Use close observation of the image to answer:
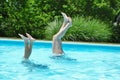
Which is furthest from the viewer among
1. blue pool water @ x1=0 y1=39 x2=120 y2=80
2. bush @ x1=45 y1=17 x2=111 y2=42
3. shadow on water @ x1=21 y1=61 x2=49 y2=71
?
bush @ x1=45 y1=17 x2=111 y2=42

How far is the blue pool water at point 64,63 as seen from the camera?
8.68 meters

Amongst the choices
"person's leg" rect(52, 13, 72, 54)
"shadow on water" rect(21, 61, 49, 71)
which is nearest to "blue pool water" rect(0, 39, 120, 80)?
"shadow on water" rect(21, 61, 49, 71)

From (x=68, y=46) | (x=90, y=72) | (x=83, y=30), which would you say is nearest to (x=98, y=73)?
(x=90, y=72)

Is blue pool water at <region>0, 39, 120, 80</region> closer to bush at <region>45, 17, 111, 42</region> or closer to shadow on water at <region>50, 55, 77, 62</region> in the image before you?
shadow on water at <region>50, 55, 77, 62</region>

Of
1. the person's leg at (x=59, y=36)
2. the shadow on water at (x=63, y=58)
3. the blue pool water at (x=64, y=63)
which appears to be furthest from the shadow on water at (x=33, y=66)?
the person's leg at (x=59, y=36)

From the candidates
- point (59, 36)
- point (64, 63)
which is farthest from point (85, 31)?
point (64, 63)

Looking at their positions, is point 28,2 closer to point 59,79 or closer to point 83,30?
point 83,30

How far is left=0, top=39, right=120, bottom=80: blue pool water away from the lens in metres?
8.68

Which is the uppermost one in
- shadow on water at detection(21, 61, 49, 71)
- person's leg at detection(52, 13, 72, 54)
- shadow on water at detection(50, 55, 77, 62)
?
person's leg at detection(52, 13, 72, 54)

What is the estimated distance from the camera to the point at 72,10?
17875 millimetres

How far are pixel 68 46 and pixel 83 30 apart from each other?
1669 millimetres

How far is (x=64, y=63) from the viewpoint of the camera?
1059 centimetres

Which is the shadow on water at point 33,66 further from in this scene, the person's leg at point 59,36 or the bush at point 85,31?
the bush at point 85,31

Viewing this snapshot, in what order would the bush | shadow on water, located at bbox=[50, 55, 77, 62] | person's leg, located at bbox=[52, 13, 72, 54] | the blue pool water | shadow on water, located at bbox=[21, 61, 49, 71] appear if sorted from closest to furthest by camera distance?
1. the blue pool water
2. shadow on water, located at bbox=[21, 61, 49, 71]
3. shadow on water, located at bbox=[50, 55, 77, 62]
4. person's leg, located at bbox=[52, 13, 72, 54]
5. the bush
